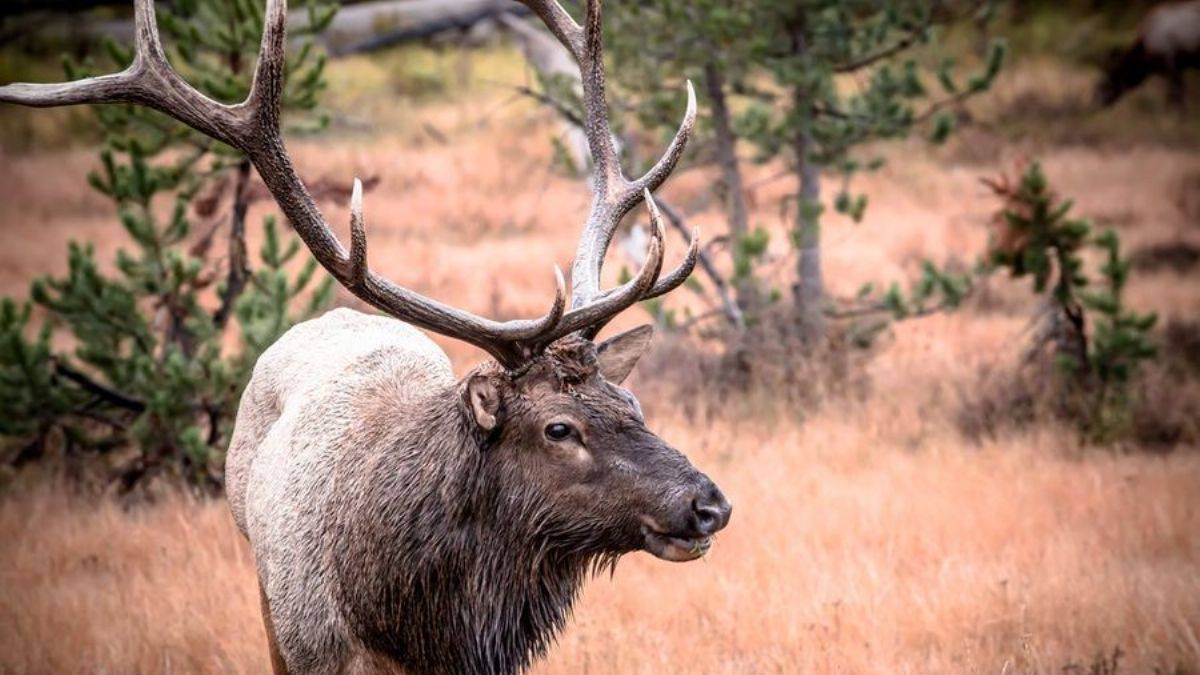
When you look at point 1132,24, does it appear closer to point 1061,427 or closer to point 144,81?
point 1061,427

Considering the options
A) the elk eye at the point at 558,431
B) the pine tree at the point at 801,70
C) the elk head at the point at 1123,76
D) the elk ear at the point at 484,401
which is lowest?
the elk eye at the point at 558,431

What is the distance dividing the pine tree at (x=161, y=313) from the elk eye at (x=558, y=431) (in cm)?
330

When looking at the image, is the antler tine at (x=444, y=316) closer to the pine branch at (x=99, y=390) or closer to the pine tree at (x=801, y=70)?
the pine branch at (x=99, y=390)

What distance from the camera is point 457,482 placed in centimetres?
333

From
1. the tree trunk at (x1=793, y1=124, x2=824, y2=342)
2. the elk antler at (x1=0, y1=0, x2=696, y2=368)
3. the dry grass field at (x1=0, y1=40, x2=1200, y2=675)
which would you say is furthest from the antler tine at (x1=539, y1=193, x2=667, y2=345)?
the tree trunk at (x1=793, y1=124, x2=824, y2=342)

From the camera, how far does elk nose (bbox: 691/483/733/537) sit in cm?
308

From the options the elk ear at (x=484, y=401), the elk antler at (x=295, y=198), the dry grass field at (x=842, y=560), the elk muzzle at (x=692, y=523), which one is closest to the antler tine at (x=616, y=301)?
the elk antler at (x=295, y=198)

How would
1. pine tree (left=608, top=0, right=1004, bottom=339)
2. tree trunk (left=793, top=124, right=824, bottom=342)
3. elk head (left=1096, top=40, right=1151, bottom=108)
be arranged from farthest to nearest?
elk head (left=1096, top=40, right=1151, bottom=108) → tree trunk (left=793, top=124, right=824, bottom=342) → pine tree (left=608, top=0, right=1004, bottom=339)

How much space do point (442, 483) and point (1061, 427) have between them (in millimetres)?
5197

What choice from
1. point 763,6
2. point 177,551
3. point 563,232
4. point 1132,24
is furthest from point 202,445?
point 1132,24

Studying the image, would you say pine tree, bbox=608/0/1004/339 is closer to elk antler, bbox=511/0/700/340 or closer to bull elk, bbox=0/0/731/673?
elk antler, bbox=511/0/700/340

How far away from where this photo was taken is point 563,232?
15.7m

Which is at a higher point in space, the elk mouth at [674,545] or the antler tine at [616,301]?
the antler tine at [616,301]

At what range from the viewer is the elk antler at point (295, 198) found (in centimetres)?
324
